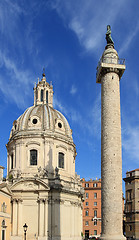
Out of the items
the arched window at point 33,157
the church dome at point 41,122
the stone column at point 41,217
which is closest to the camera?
the stone column at point 41,217

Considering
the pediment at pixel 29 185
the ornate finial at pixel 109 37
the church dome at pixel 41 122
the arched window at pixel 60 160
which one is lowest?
the pediment at pixel 29 185

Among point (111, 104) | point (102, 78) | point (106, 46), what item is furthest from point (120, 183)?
point (106, 46)

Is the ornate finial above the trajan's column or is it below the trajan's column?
above

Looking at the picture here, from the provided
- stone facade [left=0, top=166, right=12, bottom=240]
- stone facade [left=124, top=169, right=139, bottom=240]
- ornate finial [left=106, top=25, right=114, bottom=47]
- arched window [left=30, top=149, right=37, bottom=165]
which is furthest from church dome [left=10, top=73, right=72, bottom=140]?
ornate finial [left=106, top=25, right=114, bottom=47]

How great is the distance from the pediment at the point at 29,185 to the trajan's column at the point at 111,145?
24.1m

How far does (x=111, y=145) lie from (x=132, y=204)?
128ft

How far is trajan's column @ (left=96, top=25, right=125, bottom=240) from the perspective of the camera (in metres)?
26.4

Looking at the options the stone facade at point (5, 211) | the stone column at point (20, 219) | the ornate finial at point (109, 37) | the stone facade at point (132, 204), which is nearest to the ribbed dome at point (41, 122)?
the stone facade at point (5, 211)

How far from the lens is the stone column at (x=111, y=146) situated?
1038 inches

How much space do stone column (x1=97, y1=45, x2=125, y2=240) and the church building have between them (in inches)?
948

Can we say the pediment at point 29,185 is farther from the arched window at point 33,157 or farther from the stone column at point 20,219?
the arched window at point 33,157

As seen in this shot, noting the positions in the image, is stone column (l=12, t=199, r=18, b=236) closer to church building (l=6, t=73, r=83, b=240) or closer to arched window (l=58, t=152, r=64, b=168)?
church building (l=6, t=73, r=83, b=240)

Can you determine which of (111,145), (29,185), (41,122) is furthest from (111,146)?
(41,122)

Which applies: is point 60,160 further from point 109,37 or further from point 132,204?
point 109,37
